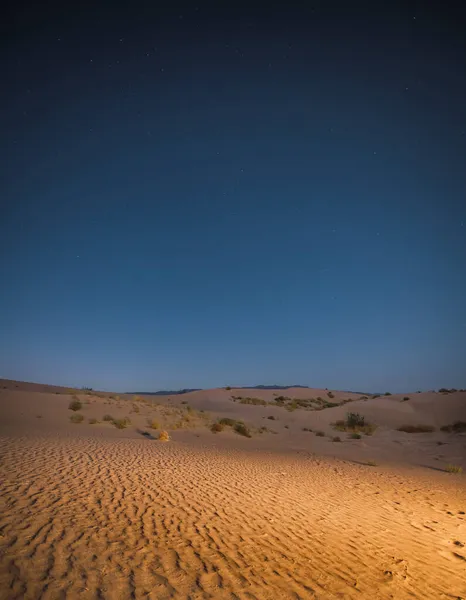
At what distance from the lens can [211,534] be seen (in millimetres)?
5512

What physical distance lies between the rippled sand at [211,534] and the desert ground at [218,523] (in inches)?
1.0

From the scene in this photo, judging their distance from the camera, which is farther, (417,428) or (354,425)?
(354,425)

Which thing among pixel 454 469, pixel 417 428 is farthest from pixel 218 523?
pixel 417 428

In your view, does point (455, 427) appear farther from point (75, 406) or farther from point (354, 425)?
point (75, 406)

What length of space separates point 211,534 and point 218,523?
0.60 metres

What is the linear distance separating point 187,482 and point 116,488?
6.98 feet

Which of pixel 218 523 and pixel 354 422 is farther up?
pixel 218 523

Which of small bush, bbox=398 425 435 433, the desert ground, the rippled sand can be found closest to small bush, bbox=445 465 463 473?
the desert ground

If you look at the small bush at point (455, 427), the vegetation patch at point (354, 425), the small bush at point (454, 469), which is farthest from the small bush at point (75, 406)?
the small bush at point (455, 427)

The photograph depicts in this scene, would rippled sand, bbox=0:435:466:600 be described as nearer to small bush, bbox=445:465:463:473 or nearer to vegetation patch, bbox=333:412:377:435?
small bush, bbox=445:465:463:473

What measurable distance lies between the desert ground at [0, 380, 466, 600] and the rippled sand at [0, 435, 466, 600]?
0.03m

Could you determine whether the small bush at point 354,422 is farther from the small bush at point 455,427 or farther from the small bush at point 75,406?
the small bush at point 75,406

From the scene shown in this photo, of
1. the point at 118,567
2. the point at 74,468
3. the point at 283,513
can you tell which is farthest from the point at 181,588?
the point at 74,468

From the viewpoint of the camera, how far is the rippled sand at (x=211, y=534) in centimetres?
402
